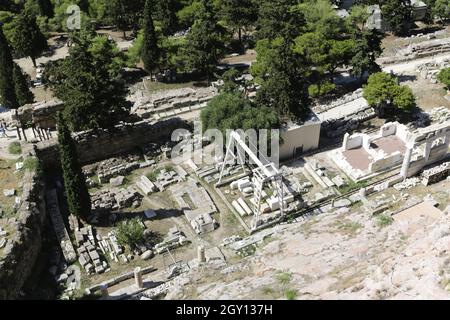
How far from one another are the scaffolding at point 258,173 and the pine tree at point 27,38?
30.5 m

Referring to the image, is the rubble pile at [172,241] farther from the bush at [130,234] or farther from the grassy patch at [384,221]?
the grassy patch at [384,221]

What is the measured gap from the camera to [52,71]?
46.0 metres

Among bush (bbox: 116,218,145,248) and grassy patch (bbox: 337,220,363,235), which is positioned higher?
grassy patch (bbox: 337,220,363,235)

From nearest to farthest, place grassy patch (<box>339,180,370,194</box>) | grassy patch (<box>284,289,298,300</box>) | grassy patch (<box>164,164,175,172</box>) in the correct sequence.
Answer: grassy patch (<box>284,289,298,300</box>) < grassy patch (<box>339,180,370,194</box>) < grassy patch (<box>164,164,175,172</box>)

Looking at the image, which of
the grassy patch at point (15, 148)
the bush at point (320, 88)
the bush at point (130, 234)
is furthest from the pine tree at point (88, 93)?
the bush at point (320, 88)

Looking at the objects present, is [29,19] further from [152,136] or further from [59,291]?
[59,291]

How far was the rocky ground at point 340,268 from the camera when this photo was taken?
69.7 ft

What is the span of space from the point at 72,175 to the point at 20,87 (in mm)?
17358

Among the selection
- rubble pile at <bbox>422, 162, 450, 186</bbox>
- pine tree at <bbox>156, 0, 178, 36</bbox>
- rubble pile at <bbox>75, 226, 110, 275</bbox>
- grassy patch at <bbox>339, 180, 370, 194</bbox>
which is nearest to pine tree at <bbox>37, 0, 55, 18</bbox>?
pine tree at <bbox>156, 0, 178, 36</bbox>

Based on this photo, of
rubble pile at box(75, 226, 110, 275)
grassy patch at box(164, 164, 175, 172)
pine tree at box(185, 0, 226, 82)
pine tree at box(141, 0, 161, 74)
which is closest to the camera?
rubble pile at box(75, 226, 110, 275)

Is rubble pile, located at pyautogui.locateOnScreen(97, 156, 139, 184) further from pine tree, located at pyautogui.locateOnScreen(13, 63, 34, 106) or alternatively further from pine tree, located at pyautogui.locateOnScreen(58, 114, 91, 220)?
pine tree, located at pyautogui.locateOnScreen(13, 63, 34, 106)

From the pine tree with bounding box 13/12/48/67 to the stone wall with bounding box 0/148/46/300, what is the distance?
24380mm

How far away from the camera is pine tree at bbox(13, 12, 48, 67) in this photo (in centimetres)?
5634

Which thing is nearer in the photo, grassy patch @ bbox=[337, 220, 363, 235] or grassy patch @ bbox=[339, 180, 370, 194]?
grassy patch @ bbox=[337, 220, 363, 235]
